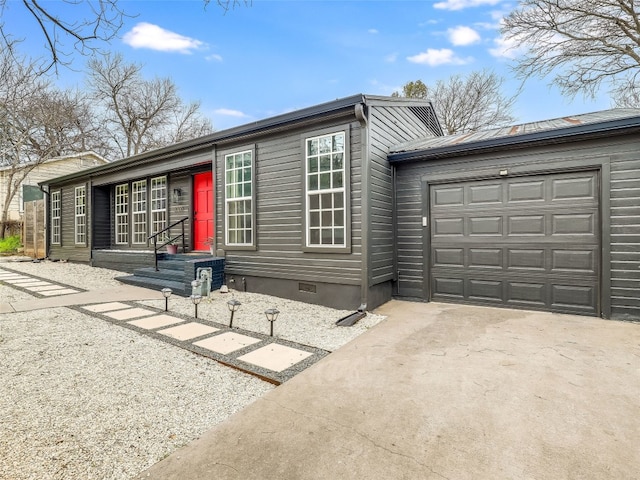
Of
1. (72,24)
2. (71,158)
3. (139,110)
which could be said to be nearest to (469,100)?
(72,24)

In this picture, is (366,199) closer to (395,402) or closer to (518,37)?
(395,402)

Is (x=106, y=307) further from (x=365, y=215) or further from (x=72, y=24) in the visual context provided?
(x=365, y=215)

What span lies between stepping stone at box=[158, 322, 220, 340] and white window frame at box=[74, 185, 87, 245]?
855cm

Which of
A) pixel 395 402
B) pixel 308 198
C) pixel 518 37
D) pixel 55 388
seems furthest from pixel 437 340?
pixel 518 37

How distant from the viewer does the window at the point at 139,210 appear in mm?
9164

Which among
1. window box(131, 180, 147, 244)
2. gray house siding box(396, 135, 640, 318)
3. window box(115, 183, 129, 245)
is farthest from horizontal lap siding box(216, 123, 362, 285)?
window box(115, 183, 129, 245)

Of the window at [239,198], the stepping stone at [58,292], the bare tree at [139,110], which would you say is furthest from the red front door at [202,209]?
the bare tree at [139,110]

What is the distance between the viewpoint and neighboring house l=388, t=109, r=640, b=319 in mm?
4125

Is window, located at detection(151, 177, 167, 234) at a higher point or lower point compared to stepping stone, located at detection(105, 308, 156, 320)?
higher

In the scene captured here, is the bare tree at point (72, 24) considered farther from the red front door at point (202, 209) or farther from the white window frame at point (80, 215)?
the white window frame at point (80, 215)

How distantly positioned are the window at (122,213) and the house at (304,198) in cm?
181

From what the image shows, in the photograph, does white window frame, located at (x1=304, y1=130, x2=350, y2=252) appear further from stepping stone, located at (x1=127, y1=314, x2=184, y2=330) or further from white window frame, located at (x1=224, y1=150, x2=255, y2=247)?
stepping stone, located at (x1=127, y1=314, x2=184, y2=330)

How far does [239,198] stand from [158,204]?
3854 mm

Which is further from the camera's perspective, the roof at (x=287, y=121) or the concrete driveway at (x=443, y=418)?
the roof at (x=287, y=121)
